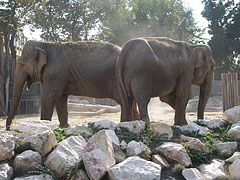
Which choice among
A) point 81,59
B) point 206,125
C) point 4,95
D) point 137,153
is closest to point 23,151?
point 137,153

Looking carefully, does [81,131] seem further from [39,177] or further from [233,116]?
[233,116]

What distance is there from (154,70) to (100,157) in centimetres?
219

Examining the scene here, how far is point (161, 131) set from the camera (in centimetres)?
354

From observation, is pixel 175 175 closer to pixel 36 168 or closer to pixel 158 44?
pixel 36 168

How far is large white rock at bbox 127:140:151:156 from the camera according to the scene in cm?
297

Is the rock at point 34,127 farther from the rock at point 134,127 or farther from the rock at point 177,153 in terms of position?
the rock at point 177,153

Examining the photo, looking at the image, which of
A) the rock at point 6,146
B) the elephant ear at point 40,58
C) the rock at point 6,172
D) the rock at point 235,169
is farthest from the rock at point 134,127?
the elephant ear at point 40,58

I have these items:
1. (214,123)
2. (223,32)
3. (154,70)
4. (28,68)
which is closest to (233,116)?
(214,123)

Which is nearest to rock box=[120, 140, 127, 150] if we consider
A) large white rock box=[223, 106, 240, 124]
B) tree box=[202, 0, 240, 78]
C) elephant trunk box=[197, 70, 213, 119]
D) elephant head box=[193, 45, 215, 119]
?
large white rock box=[223, 106, 240, 124]

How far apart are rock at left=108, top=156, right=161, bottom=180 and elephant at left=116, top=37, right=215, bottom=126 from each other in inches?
56.1

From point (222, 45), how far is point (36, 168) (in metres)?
25.4

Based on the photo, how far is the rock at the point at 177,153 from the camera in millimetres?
2943

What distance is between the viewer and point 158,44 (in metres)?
4.83

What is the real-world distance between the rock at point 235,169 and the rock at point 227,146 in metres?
0.51
